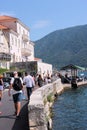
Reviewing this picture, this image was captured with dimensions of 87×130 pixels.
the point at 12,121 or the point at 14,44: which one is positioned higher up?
the point at 14,44

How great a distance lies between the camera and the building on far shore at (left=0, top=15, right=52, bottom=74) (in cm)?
7070

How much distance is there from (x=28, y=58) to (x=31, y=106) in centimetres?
7984

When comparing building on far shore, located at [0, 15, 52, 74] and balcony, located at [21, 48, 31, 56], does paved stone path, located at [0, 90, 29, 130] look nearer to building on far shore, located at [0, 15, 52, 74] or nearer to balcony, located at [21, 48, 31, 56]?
building on far shore, located at [0, 15, 52, 74]

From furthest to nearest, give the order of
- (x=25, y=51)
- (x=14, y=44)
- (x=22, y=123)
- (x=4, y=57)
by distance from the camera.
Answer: (x=25, y=51), (x=14, y=44), (x=4, y=57), (x=22, y=123)

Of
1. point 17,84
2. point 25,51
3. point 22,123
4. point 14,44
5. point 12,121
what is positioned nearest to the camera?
point 22,123

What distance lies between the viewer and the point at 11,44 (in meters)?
77.6

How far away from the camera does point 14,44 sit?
80375mm

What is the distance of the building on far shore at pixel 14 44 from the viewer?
70.7m

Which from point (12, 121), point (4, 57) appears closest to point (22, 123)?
point (12, 121)

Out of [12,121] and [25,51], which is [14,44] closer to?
[25,51]

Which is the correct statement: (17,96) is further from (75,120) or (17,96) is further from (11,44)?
(11,44)

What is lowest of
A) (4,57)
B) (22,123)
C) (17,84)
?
(22,123)

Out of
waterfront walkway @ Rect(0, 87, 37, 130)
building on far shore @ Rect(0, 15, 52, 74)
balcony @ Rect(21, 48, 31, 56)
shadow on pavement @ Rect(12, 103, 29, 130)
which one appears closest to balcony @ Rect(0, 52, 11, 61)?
building on far shore @ Rect(0, 15, 52, 74)

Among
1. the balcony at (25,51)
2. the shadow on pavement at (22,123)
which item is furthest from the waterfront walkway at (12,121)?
the balcony at (25,51)
